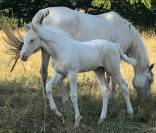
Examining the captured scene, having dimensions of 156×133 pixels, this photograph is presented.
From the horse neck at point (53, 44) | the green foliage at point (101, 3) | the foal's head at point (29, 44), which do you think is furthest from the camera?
the green foliage at point (101, 3)

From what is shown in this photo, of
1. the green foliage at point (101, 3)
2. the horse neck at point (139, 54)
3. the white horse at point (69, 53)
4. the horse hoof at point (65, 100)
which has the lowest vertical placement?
the green foliage at point (101, 3)

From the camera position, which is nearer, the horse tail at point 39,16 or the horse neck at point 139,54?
the horse tail at point 39,16

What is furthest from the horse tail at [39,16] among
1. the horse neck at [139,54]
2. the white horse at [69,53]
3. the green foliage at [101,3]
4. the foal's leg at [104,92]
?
the green foliage at [101,3]

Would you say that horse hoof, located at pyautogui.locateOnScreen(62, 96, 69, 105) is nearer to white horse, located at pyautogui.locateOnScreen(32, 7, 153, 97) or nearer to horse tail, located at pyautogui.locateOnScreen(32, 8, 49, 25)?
white horse, located at pyautogui.locateOnScreen(32, 7, 153, 97)

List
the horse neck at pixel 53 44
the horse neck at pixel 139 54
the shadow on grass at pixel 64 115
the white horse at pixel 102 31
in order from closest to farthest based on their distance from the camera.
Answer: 1. the shadow on grass at pixel 64 115
2. the horse neck at pixel 53 44
3. the white horse at pixel 102 31
4. the horse neck at pixel 139 54

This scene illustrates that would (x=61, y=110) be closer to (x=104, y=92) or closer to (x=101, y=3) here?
(x=104, y=92)

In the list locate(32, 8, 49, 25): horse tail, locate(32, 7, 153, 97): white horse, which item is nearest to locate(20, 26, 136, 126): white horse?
locate(32, 8, 49, 25): horse tail

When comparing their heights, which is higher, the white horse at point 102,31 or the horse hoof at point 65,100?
the white horse at point 102,31

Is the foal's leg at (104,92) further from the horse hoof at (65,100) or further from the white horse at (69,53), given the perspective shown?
the horse hoof at (65,100)

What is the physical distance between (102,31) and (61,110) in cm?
191

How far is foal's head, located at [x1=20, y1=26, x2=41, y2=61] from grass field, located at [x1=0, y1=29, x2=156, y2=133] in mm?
772

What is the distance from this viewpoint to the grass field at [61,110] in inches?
263

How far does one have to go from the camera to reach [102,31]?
8.88 m

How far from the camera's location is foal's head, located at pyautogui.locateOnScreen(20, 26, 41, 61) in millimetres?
6875
